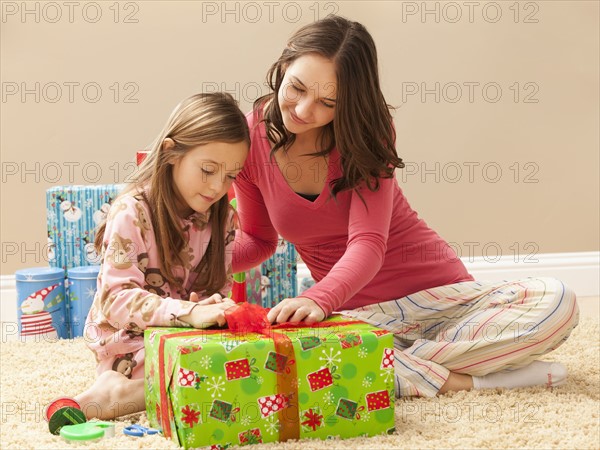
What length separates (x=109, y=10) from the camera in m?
2.33

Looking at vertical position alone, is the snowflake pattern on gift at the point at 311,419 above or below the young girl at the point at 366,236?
below

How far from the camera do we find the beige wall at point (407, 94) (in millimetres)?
2320

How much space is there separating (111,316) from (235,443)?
0.32 meters

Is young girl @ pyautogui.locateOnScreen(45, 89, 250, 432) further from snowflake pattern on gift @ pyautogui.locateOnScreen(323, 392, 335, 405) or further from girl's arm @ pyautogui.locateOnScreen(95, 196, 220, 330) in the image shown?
snowflake pattern on gift @ pyautogui.locateOnScreen(323, 392, 335, 405)

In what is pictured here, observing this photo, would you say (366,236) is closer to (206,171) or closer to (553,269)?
(206,171)

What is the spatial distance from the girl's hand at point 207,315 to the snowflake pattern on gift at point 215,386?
11cm

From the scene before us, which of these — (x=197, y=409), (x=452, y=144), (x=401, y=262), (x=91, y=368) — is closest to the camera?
(x=197, y=409)

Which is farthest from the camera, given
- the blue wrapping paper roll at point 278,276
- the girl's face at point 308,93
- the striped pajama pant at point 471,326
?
the blue wrapping paper roll at point 278,276

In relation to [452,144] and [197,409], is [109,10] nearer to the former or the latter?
[452,144]

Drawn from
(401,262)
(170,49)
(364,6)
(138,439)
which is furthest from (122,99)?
(138,439)

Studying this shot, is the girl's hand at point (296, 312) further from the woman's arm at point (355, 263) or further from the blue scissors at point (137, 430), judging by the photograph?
the blue scissors at point (137, 430)

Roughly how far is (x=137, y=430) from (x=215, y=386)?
0.63ft

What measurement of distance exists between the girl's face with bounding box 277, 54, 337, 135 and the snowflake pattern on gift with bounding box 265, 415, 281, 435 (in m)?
0.49

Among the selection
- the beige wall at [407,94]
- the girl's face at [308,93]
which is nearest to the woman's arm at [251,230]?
the girl's face at [308,93]
